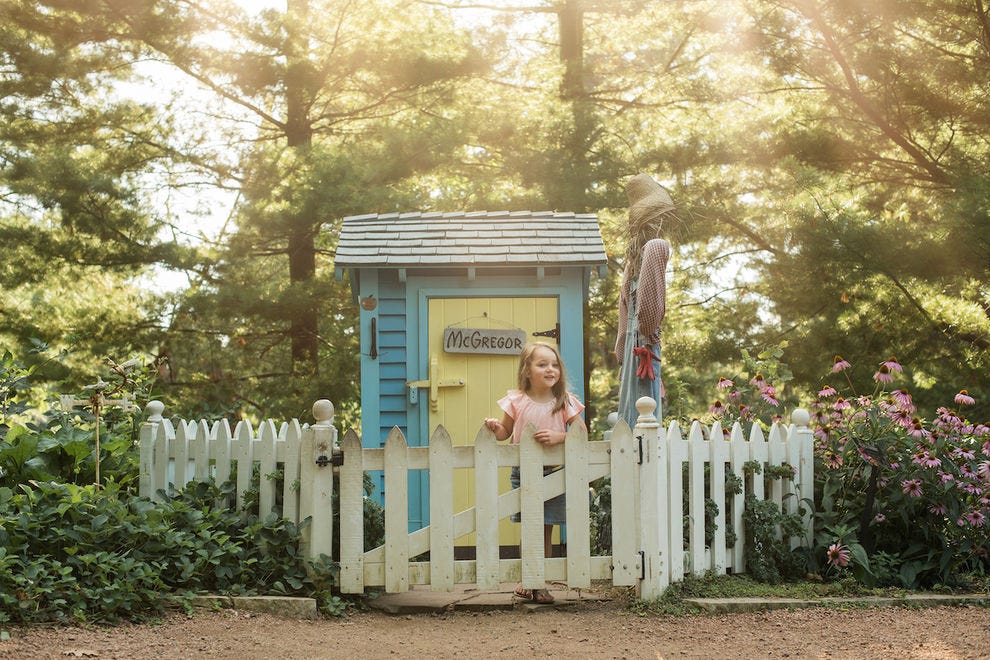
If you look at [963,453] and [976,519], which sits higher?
[963,453]

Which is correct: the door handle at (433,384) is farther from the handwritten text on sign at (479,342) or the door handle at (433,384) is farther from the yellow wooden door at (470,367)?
the handwritten text on sign at (479,342)

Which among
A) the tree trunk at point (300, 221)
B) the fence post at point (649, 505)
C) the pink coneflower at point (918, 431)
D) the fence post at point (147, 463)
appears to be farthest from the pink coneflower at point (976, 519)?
the tree trunk at point (300, 221)

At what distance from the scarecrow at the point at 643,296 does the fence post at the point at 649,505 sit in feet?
2.52

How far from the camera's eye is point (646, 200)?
5.88m

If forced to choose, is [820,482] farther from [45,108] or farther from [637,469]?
[45,108]

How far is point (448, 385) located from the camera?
21.6 feet

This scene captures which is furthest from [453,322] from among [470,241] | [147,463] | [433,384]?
[147,463]

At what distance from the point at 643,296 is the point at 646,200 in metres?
0.69

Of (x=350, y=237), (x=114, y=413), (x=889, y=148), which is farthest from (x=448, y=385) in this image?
(x=889, y=148)

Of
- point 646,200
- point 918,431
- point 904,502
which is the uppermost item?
point 646,200

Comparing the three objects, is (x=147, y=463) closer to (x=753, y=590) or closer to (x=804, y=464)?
(x=753, y=590)

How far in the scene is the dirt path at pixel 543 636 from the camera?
3.82 m

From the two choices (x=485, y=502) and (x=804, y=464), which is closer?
(x=485, y=502)

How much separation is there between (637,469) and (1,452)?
3.57 metres
